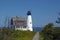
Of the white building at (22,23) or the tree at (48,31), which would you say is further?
the white building at (22,23)

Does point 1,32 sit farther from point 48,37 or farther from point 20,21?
point 20,21

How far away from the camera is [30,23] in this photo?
63906mm

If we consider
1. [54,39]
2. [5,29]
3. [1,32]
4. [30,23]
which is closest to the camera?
[5,29]

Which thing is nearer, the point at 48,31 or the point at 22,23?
the point at 48,31

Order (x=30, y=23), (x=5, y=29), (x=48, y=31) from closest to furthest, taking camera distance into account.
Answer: (x=5, y=29), (x=48, y=31), (x=30, y=23)

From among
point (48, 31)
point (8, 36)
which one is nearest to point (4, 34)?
point (8, 36)

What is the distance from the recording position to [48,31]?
2273cm

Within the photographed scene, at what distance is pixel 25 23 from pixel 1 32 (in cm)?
5454

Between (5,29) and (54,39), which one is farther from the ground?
(5,29)

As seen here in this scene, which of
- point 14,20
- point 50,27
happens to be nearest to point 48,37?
point 50,27

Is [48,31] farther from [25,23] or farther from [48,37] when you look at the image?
[25,23]

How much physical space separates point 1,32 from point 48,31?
1081 centimetres

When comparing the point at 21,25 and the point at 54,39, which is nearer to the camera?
the point at 54,39

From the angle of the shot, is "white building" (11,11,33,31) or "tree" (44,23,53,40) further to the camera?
"white building" (11,11,33,31)
